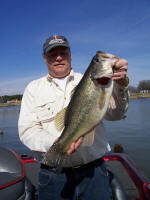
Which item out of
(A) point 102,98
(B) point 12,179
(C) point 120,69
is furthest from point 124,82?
(B) point 12,179

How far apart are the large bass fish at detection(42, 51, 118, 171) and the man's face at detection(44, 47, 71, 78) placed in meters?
0.82

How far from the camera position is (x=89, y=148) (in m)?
3.18

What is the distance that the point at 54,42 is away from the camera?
137 inches

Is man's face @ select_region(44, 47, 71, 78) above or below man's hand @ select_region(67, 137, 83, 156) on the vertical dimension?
above

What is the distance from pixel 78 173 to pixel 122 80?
1659mm

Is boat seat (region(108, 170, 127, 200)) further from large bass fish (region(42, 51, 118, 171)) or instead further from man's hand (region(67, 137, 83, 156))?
man's hand (region(67, 137, 83, 156))

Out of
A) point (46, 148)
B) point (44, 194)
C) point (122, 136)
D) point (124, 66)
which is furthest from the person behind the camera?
point (122, 136)

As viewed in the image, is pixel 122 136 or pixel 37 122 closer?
pixel 37 122

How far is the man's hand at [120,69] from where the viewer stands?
2.62 m

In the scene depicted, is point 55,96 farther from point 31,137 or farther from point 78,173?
point 78,173

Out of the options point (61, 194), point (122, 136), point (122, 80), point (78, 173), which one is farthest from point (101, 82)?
point (122, 136)

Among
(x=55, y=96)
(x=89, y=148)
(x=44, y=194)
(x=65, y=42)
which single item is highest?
(x=65, y=42)

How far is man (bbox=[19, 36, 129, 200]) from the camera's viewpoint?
3.12 metres

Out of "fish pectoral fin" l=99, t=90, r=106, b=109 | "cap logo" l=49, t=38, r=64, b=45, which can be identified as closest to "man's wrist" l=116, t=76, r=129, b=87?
"fish pectoral fin" l=99, t=90, r=106, b=109
